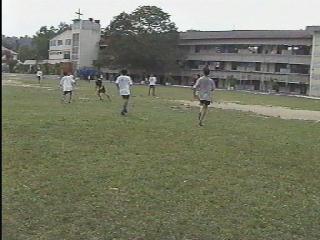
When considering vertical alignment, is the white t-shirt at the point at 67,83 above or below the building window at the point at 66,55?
below

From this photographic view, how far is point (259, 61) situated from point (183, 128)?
215 ft

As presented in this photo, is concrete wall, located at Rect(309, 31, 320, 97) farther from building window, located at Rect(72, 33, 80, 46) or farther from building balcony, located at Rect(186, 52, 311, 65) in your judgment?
building window, located at Rect(72, 33, 80, 46)

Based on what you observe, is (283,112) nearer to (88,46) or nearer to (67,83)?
(67,83)

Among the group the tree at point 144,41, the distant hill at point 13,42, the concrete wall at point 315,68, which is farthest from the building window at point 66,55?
the concrete wall at point 315,68

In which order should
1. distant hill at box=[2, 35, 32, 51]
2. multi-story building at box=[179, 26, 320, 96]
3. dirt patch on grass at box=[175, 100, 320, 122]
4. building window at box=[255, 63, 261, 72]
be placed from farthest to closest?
building window at box=[255, 63, 261, 72] < multi-story building at box=[179, 26, 320, 96] < dirt patch on grass at box=[175, 100, 320, 122] < distant hill at box=[2, 35, 32, 51]

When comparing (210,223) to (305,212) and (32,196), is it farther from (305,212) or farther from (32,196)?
(32,196)

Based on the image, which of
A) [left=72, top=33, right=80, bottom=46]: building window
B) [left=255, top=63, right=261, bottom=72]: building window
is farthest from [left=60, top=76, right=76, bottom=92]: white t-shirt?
[left=72, top=33, right=80, bottom=46]: building window

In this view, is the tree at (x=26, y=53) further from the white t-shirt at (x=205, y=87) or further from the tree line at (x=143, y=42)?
the white t-shirt at (x=205, y=87)

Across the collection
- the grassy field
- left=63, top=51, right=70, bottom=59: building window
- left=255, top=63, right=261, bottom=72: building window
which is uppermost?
left=63, top=51, right=70, bottom=59: building window

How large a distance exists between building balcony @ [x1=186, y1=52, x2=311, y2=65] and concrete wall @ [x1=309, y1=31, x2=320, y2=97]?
66.8 inches

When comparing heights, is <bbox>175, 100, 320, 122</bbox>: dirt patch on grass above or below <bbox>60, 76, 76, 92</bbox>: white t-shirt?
below

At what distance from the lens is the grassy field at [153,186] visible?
197 inches

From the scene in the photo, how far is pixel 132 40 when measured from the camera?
79.4 meters

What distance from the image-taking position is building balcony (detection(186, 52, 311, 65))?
72500mm
